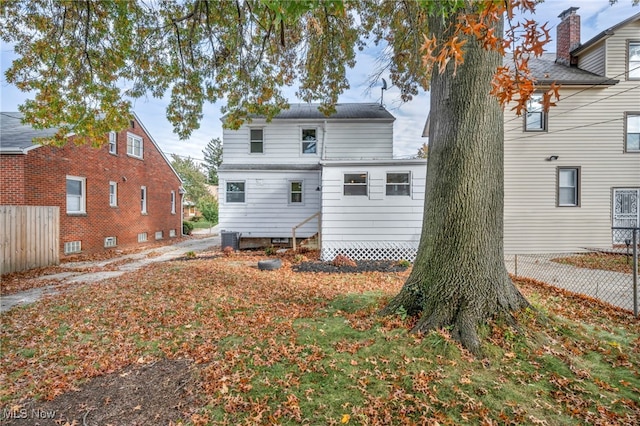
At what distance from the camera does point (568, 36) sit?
13.1 meters

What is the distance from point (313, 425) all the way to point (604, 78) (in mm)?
16405

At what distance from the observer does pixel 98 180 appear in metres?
13.0

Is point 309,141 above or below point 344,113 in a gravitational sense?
below

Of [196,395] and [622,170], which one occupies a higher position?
[622,170]

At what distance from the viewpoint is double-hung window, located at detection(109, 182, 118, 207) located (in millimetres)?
13969

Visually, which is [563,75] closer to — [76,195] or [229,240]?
[229,240]

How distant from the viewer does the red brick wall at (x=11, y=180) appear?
9.62m

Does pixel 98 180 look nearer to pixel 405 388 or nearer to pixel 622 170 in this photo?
pixel 405 388

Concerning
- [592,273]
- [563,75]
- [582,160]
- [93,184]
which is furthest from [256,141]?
[582,160]

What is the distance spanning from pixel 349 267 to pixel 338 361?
5.97 metres

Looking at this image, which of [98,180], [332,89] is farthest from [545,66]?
[98,180]

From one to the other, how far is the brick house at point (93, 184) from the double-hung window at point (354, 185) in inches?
266

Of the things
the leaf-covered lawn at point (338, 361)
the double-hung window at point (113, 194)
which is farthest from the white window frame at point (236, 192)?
the leaf-covered lawn at point (338, 361)

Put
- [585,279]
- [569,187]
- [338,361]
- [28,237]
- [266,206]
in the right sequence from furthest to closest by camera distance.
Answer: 1. [266,206]
2. [569,187]
3. [28,237]
4. [585,279]
5. [338,361]
